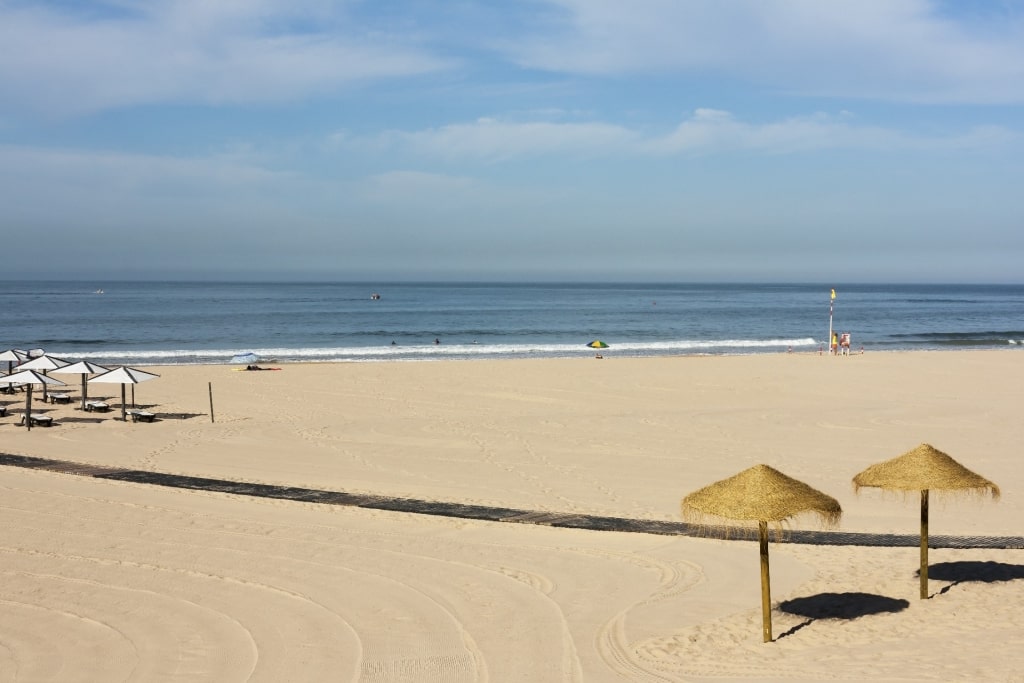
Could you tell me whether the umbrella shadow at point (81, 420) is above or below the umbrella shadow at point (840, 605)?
above

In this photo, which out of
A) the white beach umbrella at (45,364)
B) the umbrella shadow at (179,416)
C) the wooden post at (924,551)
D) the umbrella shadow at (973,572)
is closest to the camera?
the wooden post at (924,551)

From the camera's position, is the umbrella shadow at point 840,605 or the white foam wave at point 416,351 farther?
the white foam wave at point 416,351

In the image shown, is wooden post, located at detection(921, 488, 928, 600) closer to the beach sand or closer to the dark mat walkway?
the beach sand

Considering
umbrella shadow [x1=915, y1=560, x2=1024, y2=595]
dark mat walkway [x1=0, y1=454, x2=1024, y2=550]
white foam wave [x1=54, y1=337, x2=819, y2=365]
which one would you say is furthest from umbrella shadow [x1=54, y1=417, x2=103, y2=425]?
white foam wave [x1=54, y1=337, x2=819, y2=365]

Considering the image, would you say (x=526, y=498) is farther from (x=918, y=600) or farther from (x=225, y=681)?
(x=225, y=681)

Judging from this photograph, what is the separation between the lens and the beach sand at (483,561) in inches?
312

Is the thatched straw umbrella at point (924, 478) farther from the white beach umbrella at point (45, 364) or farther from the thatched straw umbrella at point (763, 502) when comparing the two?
the white beach umbrella at point (45, 364)

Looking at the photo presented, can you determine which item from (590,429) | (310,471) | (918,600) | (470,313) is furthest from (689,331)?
(918,600)

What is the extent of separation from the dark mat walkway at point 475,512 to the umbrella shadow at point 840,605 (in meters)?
1.98

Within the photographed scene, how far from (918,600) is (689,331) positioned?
179 ft

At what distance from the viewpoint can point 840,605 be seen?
30.4 feet

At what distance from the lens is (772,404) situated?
24094mm

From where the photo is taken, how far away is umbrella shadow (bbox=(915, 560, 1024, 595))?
9938 mm

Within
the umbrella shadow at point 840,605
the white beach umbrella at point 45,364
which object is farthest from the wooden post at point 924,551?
the white beach umbrella at point 45,364
